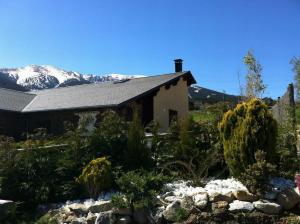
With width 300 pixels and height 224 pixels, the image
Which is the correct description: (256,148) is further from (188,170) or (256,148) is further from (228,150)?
(188,170)

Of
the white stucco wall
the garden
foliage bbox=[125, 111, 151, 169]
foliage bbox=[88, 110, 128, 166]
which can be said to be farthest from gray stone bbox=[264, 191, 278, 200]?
the white stucco wall

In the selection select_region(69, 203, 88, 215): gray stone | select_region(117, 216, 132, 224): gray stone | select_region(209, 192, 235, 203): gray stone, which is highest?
select_region(209, 192, 235, 203): gray stone

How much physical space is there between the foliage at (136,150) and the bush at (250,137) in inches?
90.7

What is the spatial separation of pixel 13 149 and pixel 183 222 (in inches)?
197

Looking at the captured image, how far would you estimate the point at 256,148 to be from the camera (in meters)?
8.92

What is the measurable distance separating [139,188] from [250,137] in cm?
243

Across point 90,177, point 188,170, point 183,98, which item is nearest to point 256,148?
point 188,170

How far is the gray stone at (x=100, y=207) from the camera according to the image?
29.8 feet

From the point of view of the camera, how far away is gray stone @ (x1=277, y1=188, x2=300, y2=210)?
27.1ft

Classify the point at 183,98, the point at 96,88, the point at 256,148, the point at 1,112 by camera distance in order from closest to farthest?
the point at 256,148
the point at 1,112
the point at 96,88
the point at 183,98

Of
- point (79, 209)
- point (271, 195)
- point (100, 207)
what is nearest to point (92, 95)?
point (79, 209)

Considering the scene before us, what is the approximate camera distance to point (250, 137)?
8.96 metres

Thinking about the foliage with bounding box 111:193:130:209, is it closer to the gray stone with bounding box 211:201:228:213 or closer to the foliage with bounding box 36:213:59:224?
the foliage with bounding box 36:213:59:224

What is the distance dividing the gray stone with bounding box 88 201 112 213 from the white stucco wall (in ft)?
48.3
